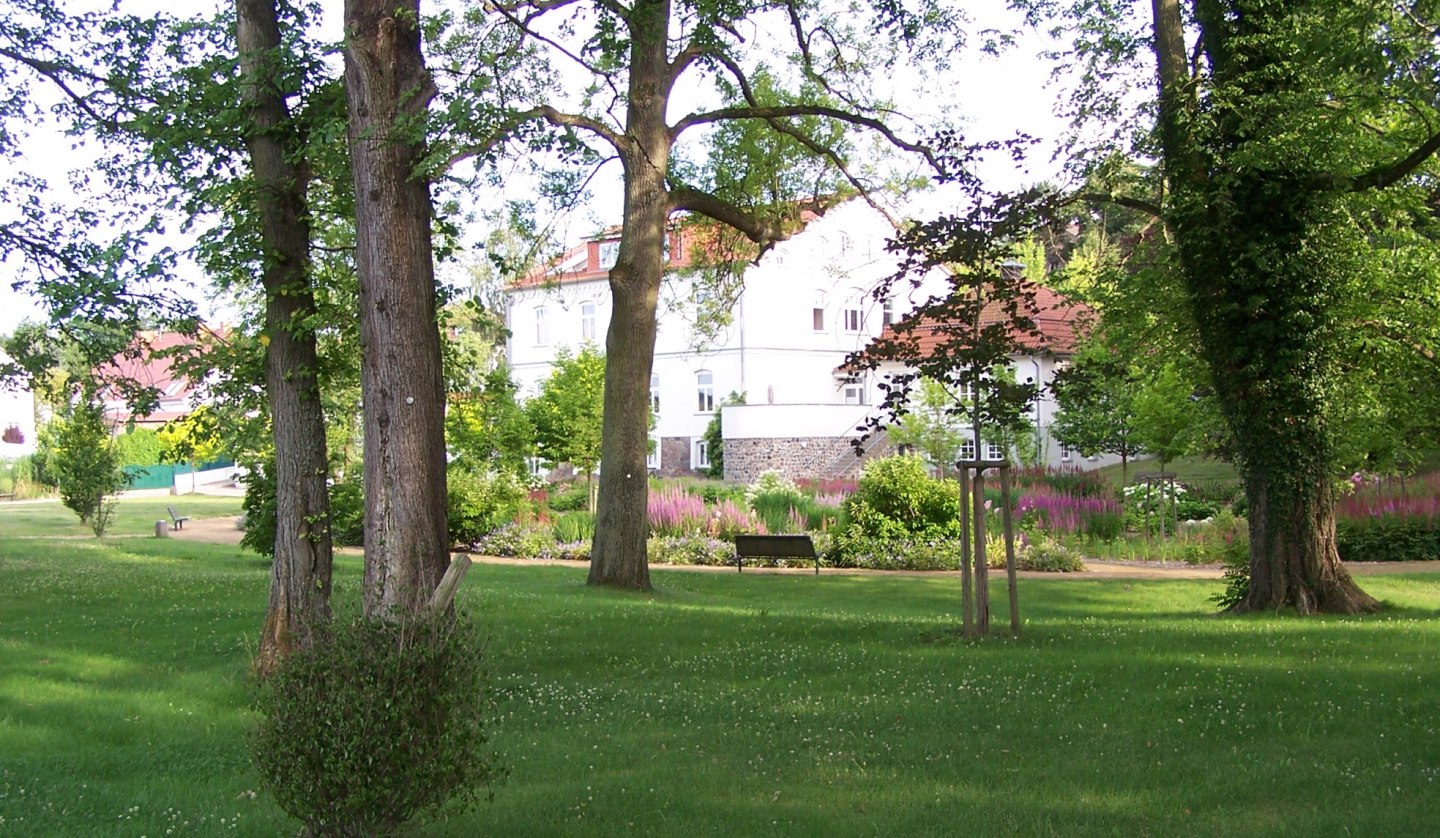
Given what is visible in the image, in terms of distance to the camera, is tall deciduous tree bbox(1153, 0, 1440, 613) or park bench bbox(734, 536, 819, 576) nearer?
tall deciduous tree bbox(1153, 0, 1440, 613)

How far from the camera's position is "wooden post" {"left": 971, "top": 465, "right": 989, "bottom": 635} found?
10.2m

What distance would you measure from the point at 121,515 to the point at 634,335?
2886cm

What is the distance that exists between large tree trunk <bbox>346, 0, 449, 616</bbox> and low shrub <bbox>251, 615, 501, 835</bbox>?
2.54 metres

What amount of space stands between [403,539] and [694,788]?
2772 mm

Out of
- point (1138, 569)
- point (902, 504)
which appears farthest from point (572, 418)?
point (1138, 569)

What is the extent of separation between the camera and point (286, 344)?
9312 millimetres

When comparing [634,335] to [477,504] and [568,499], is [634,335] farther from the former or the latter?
[568,499]

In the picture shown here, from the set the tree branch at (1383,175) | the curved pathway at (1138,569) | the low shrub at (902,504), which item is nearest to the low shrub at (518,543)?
the curved pathway at (1138,569)

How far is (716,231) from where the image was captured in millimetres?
22078

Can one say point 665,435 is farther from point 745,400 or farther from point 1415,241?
point 1415,241

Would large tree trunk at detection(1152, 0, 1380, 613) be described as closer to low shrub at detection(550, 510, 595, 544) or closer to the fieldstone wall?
low shrub at detection(550, 510, 595, 544)

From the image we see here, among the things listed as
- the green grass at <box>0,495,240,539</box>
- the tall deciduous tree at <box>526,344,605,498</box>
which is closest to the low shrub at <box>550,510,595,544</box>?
the tall deciduous tree at <box>526,344,605,498</box>

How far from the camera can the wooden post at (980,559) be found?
10.2m

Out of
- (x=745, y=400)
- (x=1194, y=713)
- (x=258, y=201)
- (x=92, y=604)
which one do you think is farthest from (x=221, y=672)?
(x=745, y=400)
